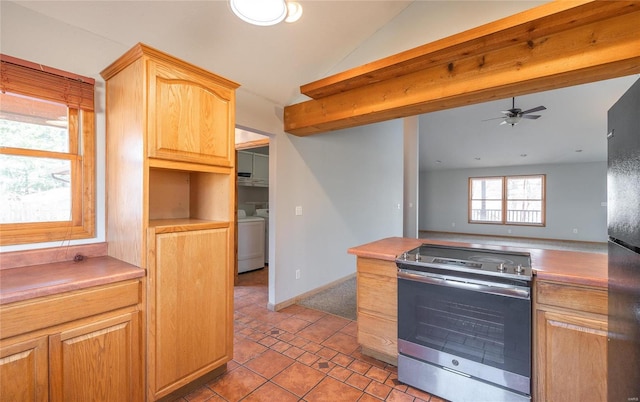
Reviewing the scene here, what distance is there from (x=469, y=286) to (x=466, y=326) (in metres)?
0.28

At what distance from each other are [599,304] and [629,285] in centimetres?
85

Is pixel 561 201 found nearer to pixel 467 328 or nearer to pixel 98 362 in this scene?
pixel 467 328

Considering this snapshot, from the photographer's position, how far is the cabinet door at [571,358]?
142 cm

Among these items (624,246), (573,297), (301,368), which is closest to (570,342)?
(573,297)

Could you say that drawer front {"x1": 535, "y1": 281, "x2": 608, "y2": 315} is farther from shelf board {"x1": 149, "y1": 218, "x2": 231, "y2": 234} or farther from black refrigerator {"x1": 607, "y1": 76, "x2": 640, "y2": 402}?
shelf board {"x1": 149, "y1": 218, "x2": 231, "y2": 234}

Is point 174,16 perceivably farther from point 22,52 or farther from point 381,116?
point 381,116

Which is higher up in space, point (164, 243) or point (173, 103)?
point (173, 103)

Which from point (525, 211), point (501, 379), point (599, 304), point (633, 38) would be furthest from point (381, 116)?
point (525, 211)

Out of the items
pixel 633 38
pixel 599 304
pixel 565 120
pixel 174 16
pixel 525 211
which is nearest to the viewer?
pixel 599 304

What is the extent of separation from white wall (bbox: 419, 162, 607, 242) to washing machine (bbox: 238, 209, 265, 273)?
8.54 meters

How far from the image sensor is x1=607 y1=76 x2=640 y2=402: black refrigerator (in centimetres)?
76

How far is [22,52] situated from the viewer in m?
1.59

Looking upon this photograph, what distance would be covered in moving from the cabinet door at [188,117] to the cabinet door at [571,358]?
7.41ft

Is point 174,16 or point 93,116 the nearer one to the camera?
point 93,116
